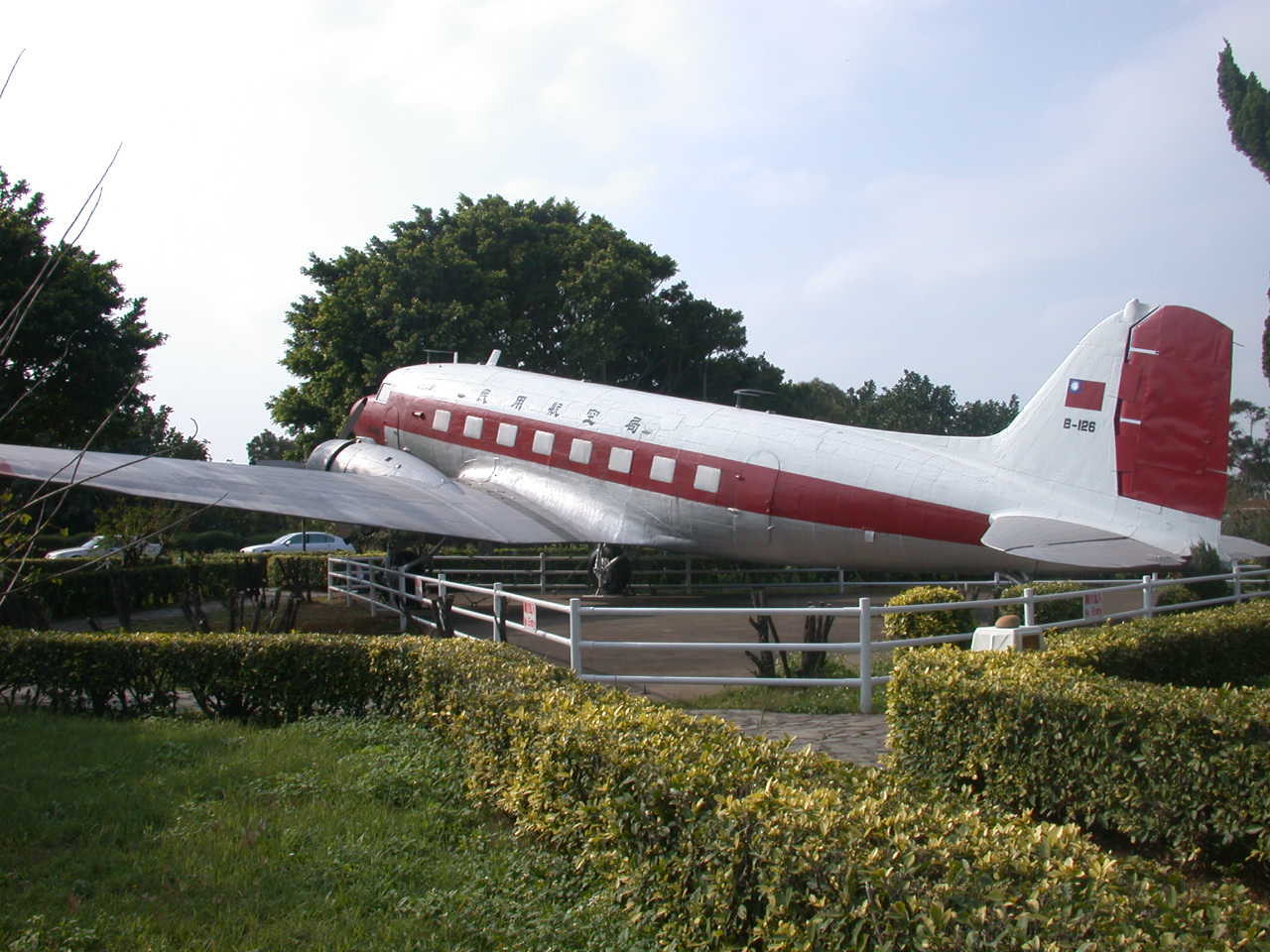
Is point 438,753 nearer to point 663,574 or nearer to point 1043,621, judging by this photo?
point 1043,621

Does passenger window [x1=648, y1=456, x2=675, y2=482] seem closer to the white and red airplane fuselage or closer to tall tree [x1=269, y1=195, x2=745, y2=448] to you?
the white and red airplane fuselage

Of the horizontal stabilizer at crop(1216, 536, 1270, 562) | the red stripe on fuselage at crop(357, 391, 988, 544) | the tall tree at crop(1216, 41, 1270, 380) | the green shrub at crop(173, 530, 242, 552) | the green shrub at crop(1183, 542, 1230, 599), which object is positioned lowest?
the green shrub at crop(173, 530, 242, 552)

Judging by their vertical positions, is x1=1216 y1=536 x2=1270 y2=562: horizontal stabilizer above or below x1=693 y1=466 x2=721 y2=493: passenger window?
below

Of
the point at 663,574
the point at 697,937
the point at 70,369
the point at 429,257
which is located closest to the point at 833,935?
the point at 697,937

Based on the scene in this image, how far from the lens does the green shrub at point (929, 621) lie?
1205 cm

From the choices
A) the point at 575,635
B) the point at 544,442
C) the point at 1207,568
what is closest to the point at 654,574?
the point at 544,442

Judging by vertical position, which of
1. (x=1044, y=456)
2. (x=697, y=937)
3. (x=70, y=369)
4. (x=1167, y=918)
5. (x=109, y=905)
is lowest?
(x=109, y=905)

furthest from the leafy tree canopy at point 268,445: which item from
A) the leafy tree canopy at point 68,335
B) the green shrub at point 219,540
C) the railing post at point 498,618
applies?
the railing post at point 498,618

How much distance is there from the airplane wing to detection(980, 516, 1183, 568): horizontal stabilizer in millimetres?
8726

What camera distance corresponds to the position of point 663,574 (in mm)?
25484

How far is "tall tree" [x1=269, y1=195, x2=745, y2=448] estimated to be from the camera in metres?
35.9

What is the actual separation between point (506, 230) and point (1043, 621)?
29.9 m

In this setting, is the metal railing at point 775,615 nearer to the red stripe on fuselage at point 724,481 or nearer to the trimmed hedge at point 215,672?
the trimmed hedge at point 215,672

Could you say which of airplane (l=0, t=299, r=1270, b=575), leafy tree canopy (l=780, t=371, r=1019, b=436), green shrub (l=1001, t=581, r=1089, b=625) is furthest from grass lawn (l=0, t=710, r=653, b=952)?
leafy tree canopy (l=780, t=371, r=1019, b=436)
